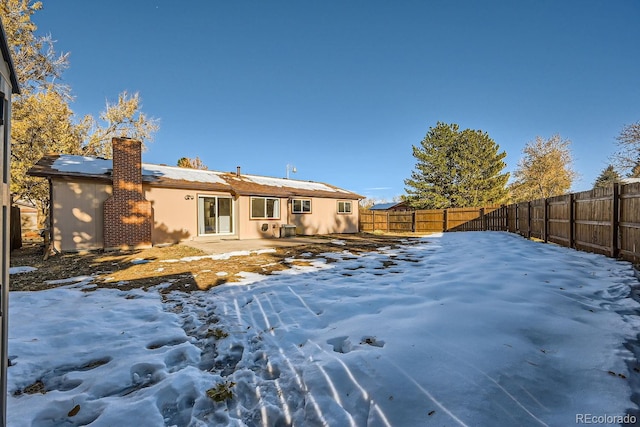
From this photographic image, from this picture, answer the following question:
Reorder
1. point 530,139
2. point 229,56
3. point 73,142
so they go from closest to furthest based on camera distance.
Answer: point 229,56 < point 73,142 < point 530,139

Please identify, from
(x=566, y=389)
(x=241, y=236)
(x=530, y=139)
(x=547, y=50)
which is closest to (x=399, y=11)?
(x=547, y=50)

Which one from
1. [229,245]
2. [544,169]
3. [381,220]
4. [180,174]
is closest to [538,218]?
[229,245]

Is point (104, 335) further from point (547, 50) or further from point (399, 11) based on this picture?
point (547, 50)

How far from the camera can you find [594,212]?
606 centimetres

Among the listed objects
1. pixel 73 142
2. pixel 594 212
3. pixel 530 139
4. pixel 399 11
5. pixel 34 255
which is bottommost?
pixel 34 255

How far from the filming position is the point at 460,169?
84.8 ft

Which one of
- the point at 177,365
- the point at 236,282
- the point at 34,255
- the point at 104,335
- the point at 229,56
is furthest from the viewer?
Result: the point at 229,56

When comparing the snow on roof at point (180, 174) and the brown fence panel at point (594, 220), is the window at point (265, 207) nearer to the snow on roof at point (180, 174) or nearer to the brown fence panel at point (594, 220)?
the snow on roof at point (180, 174)

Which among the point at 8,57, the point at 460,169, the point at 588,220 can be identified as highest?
the point at 460,169

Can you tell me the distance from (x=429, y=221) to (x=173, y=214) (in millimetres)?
15902

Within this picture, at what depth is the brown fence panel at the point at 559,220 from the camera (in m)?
7.23

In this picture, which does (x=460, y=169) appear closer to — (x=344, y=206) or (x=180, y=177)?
(x=344, y=206)

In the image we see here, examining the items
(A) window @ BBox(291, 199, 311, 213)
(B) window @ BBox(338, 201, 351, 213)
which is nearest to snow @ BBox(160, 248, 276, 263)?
(A) window @ BBox(291, 199, 311, 213)

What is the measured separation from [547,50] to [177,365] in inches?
704
